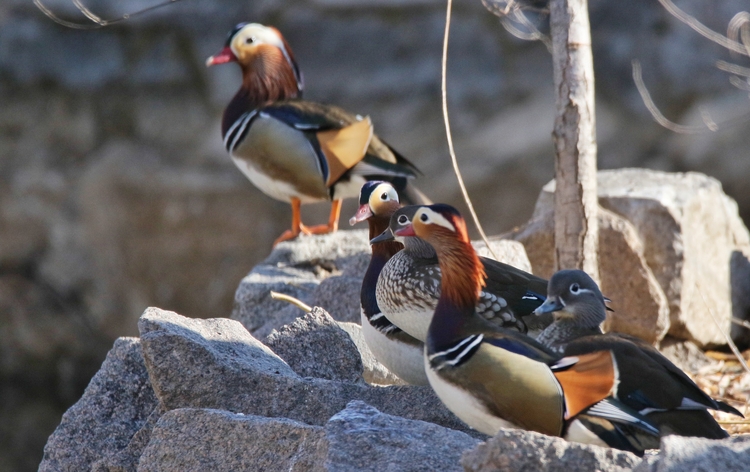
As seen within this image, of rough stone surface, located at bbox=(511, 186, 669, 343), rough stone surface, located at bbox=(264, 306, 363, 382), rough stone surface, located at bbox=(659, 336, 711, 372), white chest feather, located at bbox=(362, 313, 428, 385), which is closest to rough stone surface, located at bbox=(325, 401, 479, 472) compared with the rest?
white chest feather, located at bbox=(362, 313, 428, 385)

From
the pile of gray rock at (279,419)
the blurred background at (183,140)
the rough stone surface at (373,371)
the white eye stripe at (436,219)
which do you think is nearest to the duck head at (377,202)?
the pile of gray rock at (279,419)

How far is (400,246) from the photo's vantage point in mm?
3320

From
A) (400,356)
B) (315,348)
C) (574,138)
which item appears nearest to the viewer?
(400,356)

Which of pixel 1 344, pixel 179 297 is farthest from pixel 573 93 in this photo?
pixel 1 344

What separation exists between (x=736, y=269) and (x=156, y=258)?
18.7ft

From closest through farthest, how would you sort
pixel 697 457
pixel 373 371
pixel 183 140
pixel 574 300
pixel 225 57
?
pixel 697 457, pixel 574 300, pixel 373 371, pixel 225 57, pixel 183 140

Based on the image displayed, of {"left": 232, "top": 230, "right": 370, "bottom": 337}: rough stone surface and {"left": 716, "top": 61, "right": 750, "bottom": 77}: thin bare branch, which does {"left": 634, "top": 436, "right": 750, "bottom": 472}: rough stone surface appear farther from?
{"left": 716, "top": 61, "right": 750, "bottom": 77}: thin bare branch

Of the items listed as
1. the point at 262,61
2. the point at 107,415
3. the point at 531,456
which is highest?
the point at 262,61

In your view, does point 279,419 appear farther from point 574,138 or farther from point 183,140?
point 183,140

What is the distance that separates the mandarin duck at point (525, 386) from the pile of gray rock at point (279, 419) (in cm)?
12

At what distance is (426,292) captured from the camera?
283 cm

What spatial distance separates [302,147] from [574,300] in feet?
7.65

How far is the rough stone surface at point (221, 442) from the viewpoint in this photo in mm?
2348

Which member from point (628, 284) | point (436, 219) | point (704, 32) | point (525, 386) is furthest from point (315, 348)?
point (704, 32)
